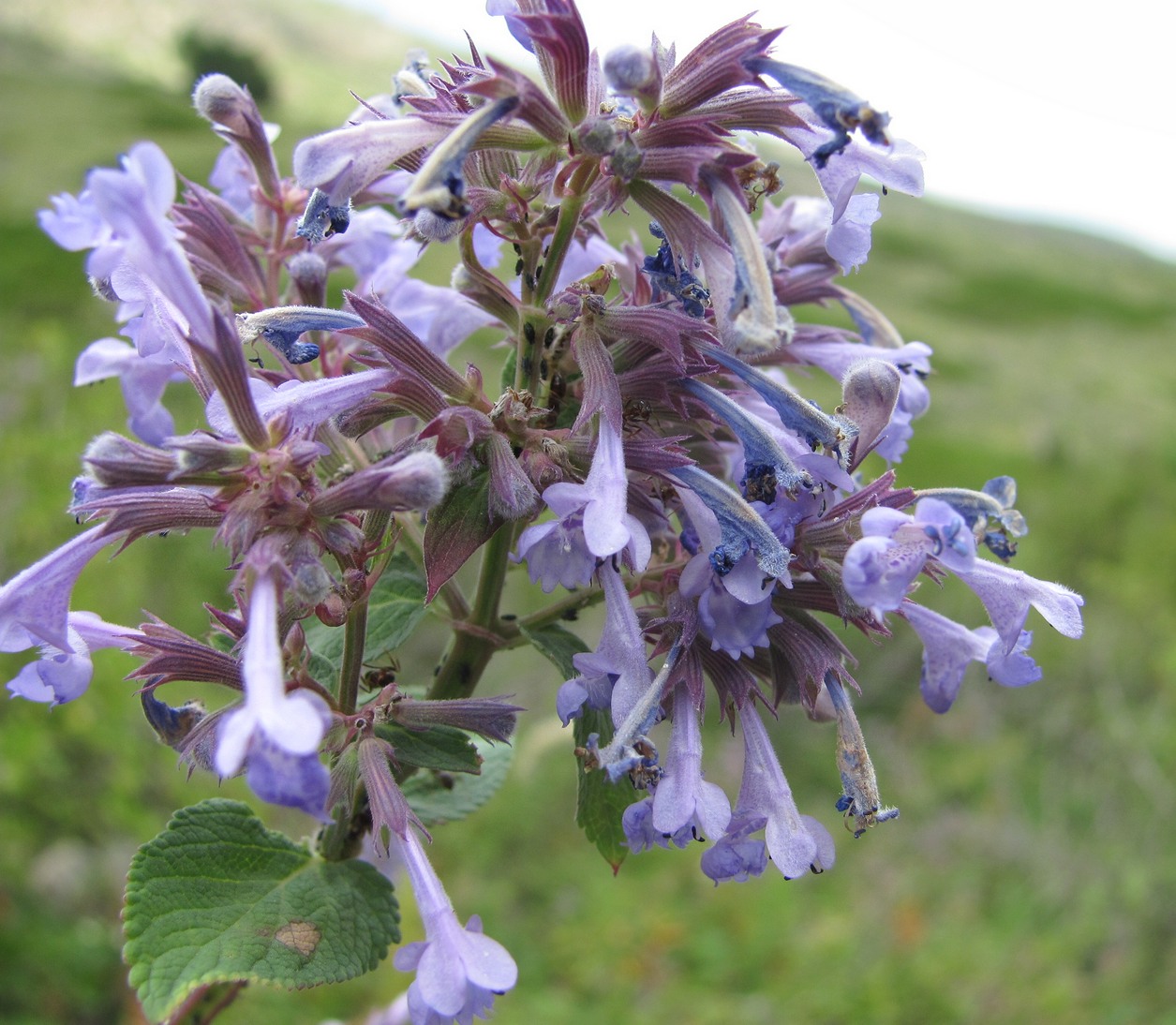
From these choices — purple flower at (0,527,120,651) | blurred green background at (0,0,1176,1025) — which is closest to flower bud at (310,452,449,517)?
purple flower at (0,527,120,651)

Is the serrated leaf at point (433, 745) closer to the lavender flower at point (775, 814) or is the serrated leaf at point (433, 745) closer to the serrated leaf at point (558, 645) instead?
the serrated leaf at point (558, 645)

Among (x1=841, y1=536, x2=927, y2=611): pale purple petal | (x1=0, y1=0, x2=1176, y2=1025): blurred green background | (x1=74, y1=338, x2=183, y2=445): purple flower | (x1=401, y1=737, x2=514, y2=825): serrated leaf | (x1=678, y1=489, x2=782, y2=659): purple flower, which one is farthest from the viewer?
(x1=0, y1=0, x2=1176, y2=1025): blurred green background

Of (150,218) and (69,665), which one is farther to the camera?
(69,665)

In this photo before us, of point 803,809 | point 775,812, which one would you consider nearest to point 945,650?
point 775,812

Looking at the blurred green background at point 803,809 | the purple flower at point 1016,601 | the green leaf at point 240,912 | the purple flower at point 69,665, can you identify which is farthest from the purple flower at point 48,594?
the blurred green background at point 803,809

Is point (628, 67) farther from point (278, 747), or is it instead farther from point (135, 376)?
point (135, 376)

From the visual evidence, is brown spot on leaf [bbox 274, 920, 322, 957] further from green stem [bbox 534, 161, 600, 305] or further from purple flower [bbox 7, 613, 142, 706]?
green stem [bbox 534, 161, 600, 305]
